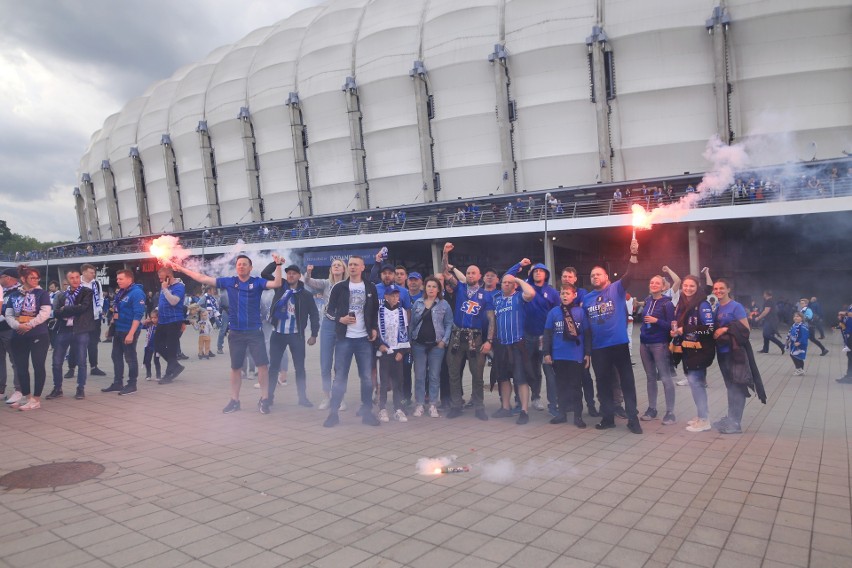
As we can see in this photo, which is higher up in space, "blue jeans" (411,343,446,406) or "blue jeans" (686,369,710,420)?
"blue jeans" (411,343,446,406)

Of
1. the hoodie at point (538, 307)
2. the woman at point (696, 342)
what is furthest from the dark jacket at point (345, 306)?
the woman at point (696, 342)

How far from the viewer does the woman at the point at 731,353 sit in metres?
6.11

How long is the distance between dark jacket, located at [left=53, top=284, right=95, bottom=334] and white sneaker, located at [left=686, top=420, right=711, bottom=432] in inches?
334

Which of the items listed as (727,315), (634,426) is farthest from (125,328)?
(727,315)

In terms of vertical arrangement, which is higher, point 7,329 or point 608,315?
point 7,329

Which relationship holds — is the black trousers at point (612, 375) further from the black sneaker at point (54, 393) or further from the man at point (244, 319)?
the black sneaker at point (54, 393)

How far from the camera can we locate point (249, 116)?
4006cm

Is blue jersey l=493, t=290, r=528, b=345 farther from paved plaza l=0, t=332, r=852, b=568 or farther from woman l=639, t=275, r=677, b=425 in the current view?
woman l=639, t=275, r=677, b=425

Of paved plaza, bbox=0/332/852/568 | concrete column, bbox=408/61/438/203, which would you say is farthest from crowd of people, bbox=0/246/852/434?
concrete column, bbox=408/61/438/203

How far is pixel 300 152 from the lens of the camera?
3781cm

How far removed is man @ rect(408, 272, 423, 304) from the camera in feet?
25.0

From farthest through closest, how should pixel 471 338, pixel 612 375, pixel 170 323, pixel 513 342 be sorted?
1. pixel 170 323
2. pixel 471 338
3. pixel 513 342
4. pixel 612 375

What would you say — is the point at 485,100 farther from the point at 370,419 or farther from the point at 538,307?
the point at 370,419

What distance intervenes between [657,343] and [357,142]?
3066 cm
